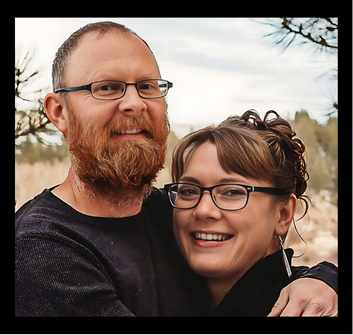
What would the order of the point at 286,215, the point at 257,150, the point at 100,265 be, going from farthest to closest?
the point at 286,215 < the point at 257,150 < the point at 100,265

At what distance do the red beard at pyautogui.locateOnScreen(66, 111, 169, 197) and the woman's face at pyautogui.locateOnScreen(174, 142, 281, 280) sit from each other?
0.23 metres

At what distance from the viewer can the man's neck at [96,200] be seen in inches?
101

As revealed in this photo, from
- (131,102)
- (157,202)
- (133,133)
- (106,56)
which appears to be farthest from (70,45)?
(157,202)

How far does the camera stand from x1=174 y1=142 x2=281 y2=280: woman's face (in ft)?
8.31

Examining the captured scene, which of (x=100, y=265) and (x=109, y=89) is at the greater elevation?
(x=109, y=89)

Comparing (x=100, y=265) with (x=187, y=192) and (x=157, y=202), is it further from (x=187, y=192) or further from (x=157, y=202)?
(x=187, y=192)

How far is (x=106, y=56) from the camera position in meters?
2.52

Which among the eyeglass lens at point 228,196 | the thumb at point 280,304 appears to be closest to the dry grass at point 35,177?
the eyeglass lens at point 228,196

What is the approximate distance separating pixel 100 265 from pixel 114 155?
610 millimetres

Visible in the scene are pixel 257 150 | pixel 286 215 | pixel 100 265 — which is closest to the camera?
pixel 100 265

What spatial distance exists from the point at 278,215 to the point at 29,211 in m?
1.42

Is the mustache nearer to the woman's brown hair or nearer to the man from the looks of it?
the man

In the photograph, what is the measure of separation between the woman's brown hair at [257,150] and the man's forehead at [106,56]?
49 centimetres

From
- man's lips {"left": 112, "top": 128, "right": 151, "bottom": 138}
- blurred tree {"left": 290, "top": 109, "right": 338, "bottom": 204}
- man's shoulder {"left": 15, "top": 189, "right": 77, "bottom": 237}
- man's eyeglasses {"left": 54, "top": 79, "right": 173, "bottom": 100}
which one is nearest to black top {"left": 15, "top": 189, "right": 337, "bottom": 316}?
man's shoulder {"left": 15, "top": 189, "right": 77, "bottom": 237}
